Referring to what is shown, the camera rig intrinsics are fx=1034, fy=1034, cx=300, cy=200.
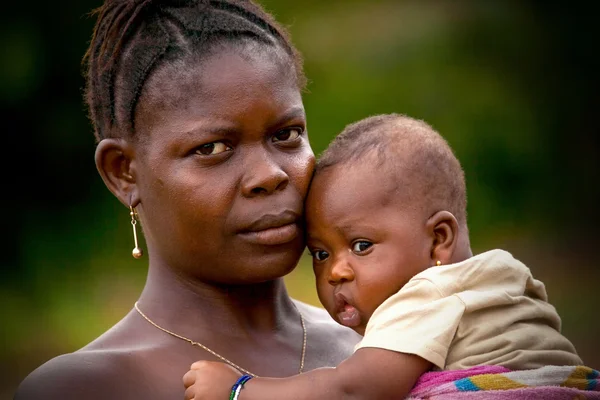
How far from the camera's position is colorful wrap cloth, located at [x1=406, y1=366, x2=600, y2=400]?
2447mm

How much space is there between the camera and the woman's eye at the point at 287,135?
2967 mm

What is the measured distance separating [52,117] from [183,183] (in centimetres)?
541

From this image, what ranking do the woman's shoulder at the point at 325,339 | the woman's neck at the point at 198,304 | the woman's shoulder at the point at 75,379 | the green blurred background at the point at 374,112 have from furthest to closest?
the green blurred background at the point at 374,112 → the woman's shoulder at the point at 325,339 → the woman's neck at the point at 198,304 → the woman's shoulder at the point at 75,379

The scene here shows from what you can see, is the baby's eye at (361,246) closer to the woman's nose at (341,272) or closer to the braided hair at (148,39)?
the woman's nose at (341,272)

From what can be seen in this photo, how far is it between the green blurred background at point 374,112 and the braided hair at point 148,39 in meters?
4.14

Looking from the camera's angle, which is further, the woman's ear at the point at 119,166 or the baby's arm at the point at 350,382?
the woman's ear at the point at 119,166

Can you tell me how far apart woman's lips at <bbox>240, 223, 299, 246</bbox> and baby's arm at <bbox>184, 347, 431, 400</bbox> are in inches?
17.0

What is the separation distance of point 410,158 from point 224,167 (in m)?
0.51

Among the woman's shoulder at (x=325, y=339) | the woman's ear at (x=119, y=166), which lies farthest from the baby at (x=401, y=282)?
the woman's ear at (x=119, y=166)

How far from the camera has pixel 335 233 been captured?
9.34 ft

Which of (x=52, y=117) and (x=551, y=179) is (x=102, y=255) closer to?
(x=52, y=117)

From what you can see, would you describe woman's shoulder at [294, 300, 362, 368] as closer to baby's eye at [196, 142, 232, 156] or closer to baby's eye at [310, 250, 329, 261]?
baby's eye at [310, 250, 329, 261]

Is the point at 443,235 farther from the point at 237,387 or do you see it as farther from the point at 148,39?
the point at 148,39

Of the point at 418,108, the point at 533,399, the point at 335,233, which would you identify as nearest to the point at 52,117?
the point at 418,108
